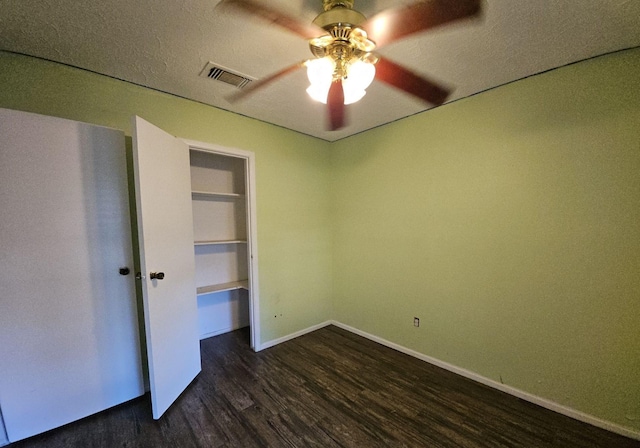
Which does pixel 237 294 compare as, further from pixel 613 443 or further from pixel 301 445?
pixel 613 443

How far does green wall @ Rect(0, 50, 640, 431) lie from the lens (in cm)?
159

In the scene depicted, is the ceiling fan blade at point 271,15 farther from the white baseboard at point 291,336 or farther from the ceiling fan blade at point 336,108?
the white baseboard at point 291,336

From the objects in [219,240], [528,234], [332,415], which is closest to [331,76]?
[528,234]

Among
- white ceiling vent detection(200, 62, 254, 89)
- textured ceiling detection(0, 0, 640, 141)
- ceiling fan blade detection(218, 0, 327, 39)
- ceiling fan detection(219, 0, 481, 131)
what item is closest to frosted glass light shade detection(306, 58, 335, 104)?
ceiling fan detection(219, 0, 481, 131)

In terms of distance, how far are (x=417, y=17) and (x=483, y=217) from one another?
62.5 inches

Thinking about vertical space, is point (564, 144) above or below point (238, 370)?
above

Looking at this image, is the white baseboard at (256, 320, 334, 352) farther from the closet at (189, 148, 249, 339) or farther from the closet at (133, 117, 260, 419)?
the closet at (189, 148, 249, 339)

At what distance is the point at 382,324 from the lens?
283 centimetres

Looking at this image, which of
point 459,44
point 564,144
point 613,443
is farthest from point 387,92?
point 613,443

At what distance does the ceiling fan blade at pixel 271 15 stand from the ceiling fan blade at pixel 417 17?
10.6 inches

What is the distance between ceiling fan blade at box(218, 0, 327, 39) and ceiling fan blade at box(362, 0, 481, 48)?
270mm

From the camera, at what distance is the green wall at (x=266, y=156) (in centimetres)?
164

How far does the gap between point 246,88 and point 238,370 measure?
97.5 inches

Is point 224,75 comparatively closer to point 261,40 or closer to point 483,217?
point 261,40
